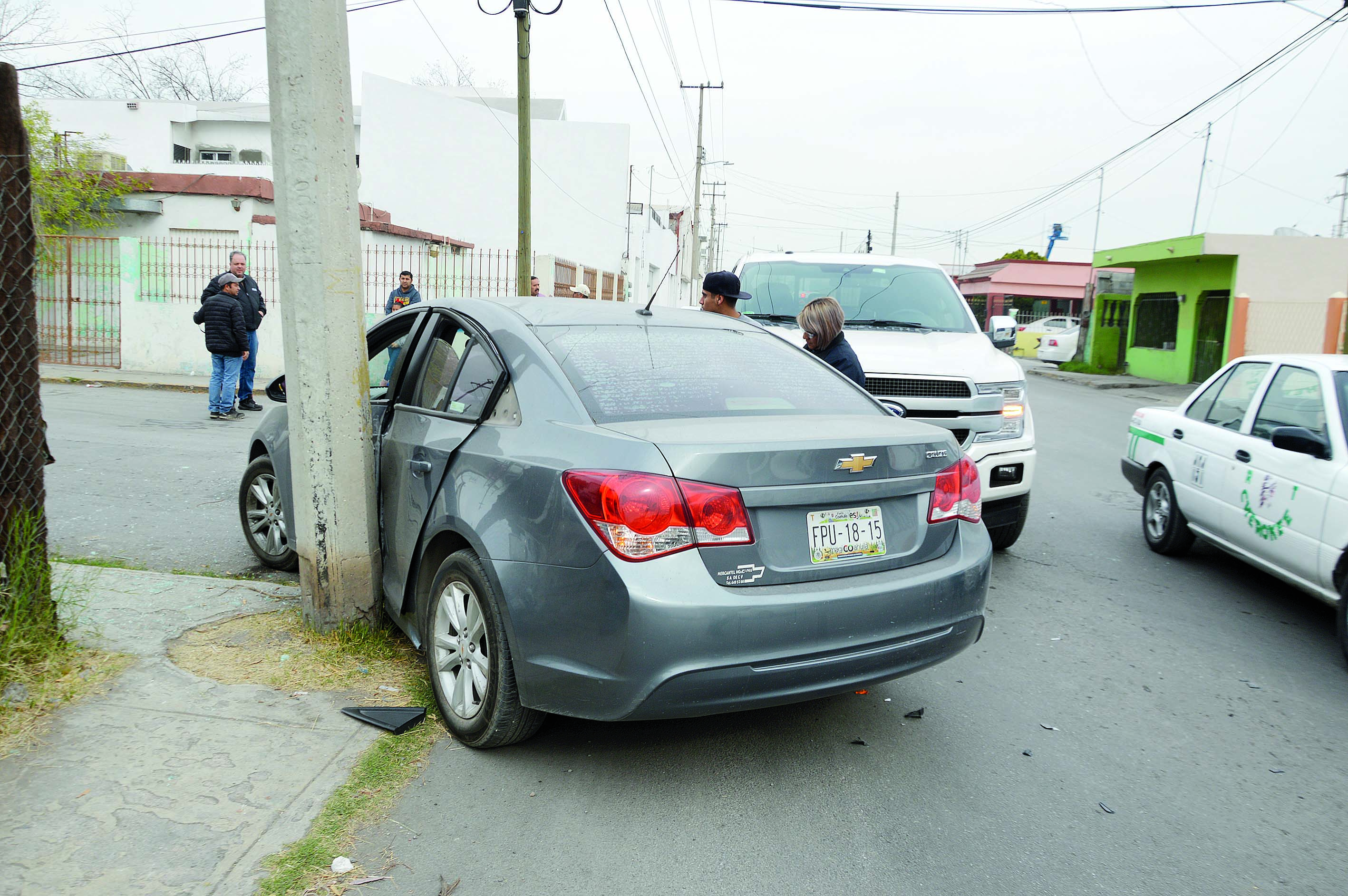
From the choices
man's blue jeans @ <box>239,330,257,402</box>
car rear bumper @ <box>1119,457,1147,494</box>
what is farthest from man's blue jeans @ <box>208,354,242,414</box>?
car rear bumper @ <box>1119,457,1147,494</box>

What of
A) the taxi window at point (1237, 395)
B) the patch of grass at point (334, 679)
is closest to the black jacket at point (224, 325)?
the patch of grass at point (334, 679)

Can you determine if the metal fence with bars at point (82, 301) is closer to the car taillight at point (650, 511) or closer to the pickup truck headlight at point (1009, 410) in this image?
the pickup truck headlight at point (1009, 410)

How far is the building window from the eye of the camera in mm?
27766

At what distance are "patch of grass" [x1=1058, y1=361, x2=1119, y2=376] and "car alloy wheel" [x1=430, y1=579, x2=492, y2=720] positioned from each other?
29.1 m

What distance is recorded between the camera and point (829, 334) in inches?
224

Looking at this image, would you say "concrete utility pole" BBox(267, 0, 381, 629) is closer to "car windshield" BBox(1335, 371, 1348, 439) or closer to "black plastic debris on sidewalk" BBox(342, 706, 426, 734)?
"black plastic debris on sidewalk" BBox(342, 706, 426, 734)

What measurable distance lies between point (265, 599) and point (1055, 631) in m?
4.16

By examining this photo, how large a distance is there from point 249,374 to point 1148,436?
11.2 meters

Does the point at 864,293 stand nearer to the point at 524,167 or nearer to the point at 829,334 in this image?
the point at 829,334

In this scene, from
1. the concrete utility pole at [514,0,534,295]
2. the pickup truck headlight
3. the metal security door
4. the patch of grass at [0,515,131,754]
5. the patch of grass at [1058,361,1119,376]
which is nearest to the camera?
the patch of grass at [0,515,131,754]

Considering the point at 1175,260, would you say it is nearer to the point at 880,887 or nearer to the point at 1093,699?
the point at 1093,699

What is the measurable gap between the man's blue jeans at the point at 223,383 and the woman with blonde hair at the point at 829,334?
9123mm

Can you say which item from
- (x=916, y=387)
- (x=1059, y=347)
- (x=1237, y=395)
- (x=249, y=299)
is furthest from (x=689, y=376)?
(x=1059, y=347)

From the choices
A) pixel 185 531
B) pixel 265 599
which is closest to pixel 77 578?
pixel 265 599
